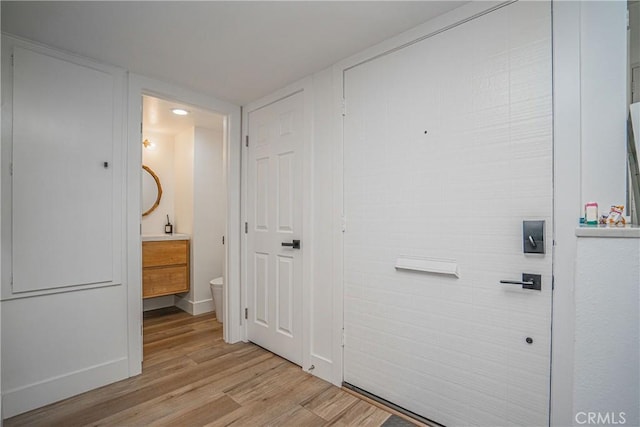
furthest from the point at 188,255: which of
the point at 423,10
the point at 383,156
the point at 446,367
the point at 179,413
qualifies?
the point at 423,10

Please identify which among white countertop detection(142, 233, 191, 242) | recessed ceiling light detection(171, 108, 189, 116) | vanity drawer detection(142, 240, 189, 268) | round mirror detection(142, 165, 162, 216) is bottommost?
vanity drawer detection(142, 240, 189, 268)

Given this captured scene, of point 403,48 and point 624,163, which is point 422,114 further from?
point 624,163

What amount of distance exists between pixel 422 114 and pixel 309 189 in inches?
38.7

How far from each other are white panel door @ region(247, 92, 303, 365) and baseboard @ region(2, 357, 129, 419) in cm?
110

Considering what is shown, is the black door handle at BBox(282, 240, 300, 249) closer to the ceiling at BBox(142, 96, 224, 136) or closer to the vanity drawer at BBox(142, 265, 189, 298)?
the ceiling at BBox(142, 96, 224, 136)

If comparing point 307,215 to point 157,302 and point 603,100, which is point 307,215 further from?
point 157,302

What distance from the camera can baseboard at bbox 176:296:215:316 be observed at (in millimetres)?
3783

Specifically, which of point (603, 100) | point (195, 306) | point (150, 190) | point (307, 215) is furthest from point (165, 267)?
point (603, 100)

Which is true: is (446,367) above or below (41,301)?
below

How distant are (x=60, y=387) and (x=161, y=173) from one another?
2743mm

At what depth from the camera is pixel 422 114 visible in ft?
5.65

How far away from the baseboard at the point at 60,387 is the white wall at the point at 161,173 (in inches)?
84.5

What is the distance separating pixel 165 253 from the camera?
3652mm

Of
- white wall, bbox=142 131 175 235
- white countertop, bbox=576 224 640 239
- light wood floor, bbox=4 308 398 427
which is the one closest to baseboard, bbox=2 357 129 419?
light wood floor, bbox=4 308 398 427
